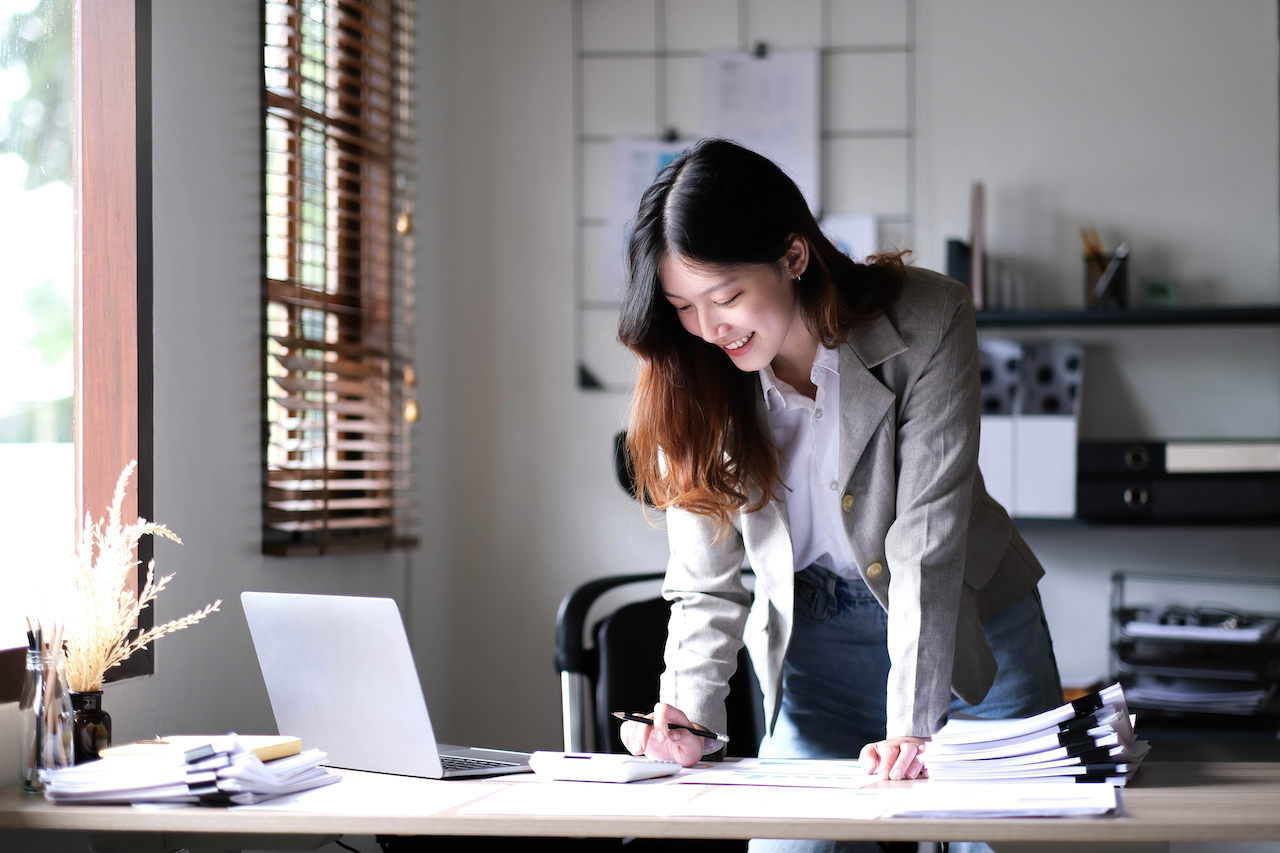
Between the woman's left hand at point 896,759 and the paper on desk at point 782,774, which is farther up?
the woman's left hand at point 896,759

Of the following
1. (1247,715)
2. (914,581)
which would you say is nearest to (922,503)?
(914,581)

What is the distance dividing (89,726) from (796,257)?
1026 millimetres

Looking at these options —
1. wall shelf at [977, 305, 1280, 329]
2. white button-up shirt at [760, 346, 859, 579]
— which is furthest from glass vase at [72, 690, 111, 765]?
wall shelf at [977, 305, 1280, 329]

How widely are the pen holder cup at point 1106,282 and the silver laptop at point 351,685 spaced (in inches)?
68.8

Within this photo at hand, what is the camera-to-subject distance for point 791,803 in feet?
3.78

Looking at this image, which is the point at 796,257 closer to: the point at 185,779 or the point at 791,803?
the point at 791,803

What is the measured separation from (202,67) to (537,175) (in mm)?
1166

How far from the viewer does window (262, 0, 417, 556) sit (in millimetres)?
2051

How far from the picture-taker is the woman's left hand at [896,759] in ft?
4.15

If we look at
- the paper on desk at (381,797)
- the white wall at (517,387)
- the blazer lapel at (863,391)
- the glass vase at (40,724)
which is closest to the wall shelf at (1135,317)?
the white wall at (517,387)

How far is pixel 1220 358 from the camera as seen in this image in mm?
2678

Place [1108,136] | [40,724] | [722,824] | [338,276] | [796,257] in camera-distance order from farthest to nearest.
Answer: [1108,136] → [338,276] → [796,257] → [40,724] → [722,824]

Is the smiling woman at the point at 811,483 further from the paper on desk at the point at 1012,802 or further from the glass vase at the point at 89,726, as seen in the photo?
the glass vase at the point at 89,726

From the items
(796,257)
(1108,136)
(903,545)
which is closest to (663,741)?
(903,545)
